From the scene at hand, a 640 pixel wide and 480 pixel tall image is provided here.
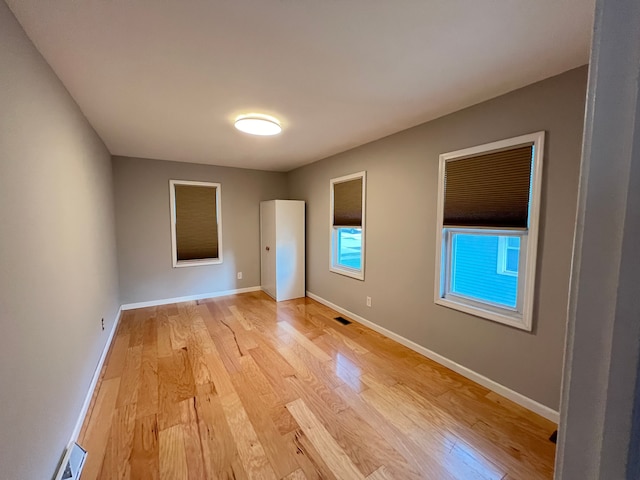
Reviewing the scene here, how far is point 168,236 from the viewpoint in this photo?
416 centimetres

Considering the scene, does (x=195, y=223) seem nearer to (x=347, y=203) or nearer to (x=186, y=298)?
(x=186, y=298)

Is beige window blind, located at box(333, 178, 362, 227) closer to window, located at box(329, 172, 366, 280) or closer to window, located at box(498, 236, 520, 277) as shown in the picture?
window, located at box(329, 172, 366, 280)

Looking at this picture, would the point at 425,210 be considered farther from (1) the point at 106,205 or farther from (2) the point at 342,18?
(1) the point at 106,205

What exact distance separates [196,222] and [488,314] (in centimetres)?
418

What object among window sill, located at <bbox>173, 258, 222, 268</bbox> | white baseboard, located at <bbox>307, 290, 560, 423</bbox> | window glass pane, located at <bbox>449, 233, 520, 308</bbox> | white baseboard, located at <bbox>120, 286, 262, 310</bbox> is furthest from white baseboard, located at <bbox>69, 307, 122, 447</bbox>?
window glass pane, located at <bbox>449, 233, 520, 308</bbox>

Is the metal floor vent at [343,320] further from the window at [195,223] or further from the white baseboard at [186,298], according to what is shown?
the window at [195,223]

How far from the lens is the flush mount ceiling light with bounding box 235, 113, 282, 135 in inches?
94.7

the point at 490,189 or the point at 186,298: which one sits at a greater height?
the point at 490,189

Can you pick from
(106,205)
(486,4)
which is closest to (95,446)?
(106,205)

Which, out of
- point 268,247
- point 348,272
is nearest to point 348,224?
point 348,272

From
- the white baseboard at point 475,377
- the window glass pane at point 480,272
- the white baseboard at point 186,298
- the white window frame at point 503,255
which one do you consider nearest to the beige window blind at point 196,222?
the white baseboard at point 186,298

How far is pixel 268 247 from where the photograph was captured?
4.56 m

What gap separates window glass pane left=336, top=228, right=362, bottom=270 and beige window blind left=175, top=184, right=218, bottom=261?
2170 mm

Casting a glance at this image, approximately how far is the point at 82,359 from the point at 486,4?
3208 millimetres
